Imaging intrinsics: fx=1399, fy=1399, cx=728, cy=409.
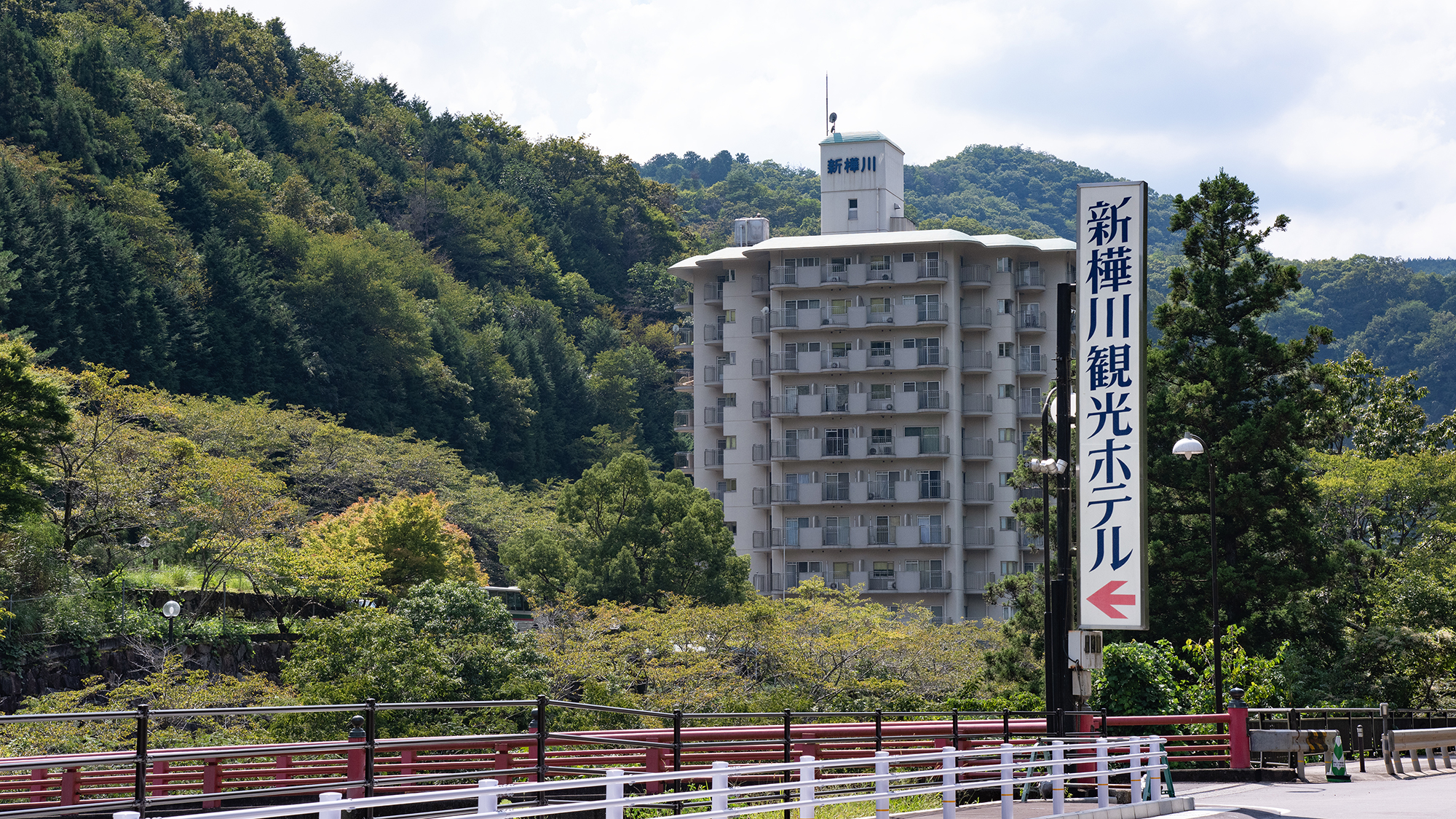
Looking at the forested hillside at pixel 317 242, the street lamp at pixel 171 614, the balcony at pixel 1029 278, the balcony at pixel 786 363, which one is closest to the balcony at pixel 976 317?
the balcony at pixel 1029 278

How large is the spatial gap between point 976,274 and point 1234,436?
34060mm

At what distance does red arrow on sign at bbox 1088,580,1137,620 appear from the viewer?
22.3 metres

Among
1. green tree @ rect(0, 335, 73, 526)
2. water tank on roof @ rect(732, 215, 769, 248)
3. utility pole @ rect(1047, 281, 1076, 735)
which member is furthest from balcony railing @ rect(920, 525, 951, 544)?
utility pole @ rect(1047, 281, 1076, 735)

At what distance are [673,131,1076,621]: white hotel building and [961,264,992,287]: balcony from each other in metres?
0.11

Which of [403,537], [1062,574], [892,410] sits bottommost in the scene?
[403,537]

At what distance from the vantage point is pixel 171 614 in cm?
4169

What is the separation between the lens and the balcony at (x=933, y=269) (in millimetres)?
71688

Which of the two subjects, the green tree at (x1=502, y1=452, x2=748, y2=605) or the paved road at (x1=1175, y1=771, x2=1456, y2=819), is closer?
the paved road at (x1=1175, y1=771, x2=1456, y2=819)

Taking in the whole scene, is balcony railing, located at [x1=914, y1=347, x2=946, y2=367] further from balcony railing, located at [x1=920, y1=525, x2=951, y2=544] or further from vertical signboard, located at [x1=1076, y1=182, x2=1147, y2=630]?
vertical signboard, located at [x1=1076, y1=182, x2=1147, y2=630]

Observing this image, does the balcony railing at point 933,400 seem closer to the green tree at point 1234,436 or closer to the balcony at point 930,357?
the balcony at point 930,357

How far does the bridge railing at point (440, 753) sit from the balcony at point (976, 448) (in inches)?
1768

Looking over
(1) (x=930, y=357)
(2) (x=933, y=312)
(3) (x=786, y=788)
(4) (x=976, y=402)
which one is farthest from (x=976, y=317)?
(3) (x=786, y=788)

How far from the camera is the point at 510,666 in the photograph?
34.9 meters

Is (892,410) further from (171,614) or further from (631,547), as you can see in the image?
(171,614)
